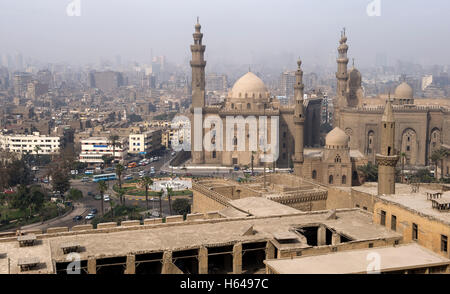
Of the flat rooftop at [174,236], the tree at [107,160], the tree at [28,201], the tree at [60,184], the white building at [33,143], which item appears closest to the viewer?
the flat rooftop at [174,236]

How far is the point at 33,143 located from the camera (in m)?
87.9


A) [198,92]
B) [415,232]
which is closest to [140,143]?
[198,92]

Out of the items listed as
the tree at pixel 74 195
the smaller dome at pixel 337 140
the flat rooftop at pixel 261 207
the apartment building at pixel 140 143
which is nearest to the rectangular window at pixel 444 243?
the flat rooftop at pixel 261 207

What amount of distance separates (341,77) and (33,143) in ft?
160

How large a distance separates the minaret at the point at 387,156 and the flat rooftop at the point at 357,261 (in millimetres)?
8599

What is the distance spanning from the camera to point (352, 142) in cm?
6881

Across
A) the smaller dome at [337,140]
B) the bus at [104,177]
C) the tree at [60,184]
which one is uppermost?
the smaller dome at [337,140]

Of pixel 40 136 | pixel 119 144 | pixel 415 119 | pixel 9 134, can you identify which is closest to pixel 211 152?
pixel 119 144

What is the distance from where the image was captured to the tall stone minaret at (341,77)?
6762 centimetres

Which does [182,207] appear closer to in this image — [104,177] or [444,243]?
[104,177]

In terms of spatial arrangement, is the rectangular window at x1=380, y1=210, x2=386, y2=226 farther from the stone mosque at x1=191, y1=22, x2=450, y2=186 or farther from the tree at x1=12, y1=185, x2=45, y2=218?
the stone mosque at x1=191, y1=22, x2=450, y2=186

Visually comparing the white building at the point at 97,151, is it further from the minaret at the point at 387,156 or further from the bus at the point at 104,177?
the minaret at the point at 387,156

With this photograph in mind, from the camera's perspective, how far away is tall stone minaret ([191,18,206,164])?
70.1 meters
